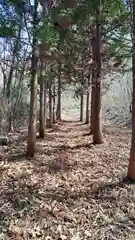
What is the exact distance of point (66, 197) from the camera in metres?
4.63

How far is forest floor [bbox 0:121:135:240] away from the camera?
12.1ft

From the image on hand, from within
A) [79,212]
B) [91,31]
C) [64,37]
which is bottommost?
[79,212]

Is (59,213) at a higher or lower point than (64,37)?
lower

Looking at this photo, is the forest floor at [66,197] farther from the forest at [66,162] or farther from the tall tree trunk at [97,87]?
the tall tree trunk at [97,87]

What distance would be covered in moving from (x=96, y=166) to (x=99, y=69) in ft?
10.8

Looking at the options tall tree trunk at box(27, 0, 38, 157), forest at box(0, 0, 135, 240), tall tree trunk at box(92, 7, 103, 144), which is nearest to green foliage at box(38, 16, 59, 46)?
forest at box(0, 0, 135, 240)

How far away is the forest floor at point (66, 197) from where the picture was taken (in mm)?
3680

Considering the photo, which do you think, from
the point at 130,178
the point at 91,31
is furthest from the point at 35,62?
the point at 130,178

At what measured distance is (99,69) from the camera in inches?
325

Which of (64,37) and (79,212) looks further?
(64,37)

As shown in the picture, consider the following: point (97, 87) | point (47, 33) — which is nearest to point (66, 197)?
point (47, 33)

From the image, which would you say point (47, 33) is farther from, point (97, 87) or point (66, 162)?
point (97, 87)

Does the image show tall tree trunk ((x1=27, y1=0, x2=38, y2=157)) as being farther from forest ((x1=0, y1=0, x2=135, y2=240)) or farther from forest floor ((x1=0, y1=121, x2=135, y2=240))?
forest floor ((x1=0, y1=121, x2=135, y2=240))

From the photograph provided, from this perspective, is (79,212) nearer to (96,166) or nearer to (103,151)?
(96,166)
